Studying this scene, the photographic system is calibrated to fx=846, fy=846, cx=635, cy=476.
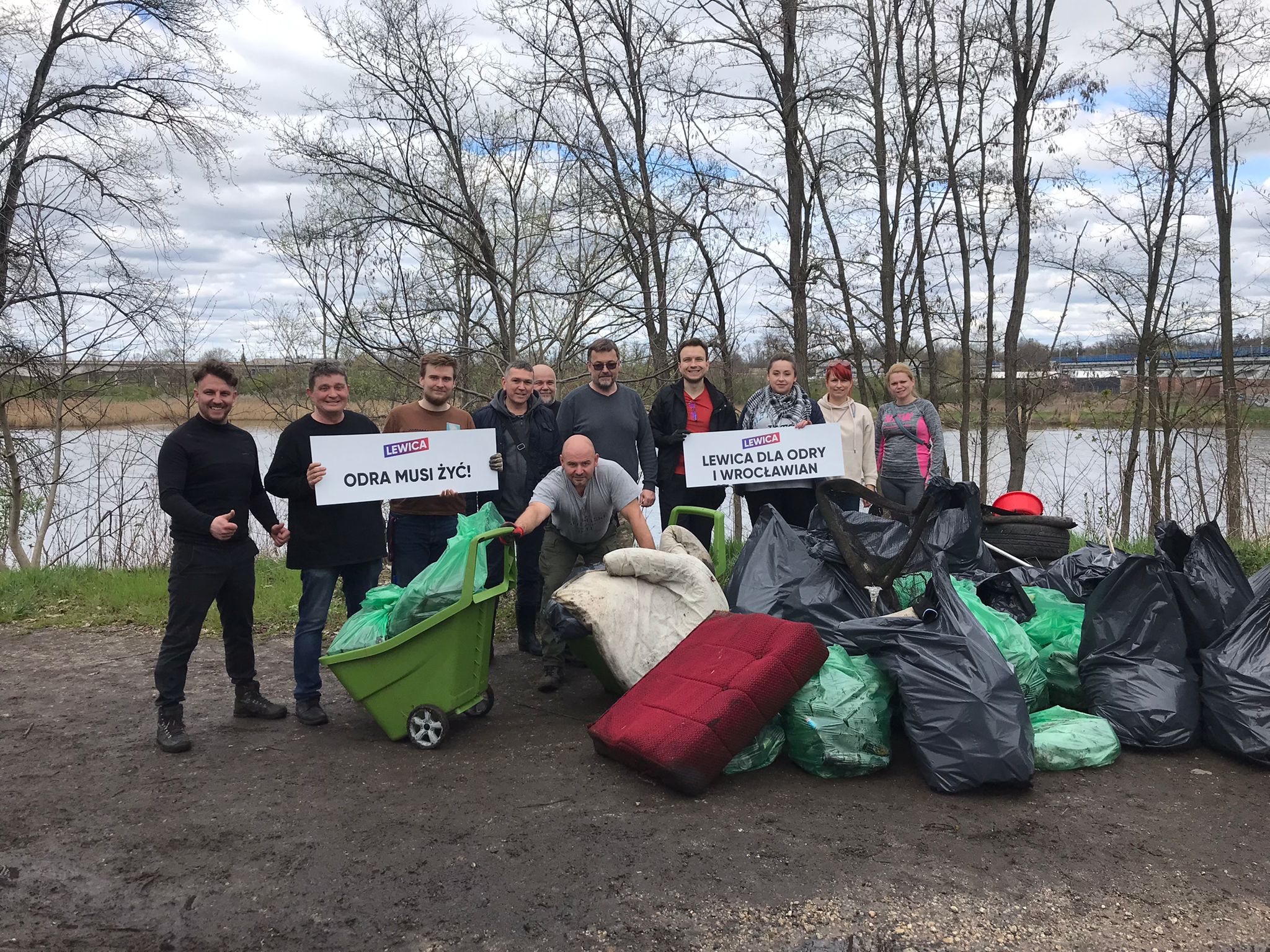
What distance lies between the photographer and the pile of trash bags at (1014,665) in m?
3.23

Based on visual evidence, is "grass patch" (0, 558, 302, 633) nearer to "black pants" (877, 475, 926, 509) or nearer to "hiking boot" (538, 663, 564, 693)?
"hiking boot" (538, 663, 564, 693)

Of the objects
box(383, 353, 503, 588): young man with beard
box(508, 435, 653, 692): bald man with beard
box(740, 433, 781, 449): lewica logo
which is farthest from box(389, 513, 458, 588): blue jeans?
box(740, 433, 781, 449): lewica logo

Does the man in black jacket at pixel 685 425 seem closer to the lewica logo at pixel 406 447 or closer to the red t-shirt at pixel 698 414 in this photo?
the red t-shirt at pixel 698 414

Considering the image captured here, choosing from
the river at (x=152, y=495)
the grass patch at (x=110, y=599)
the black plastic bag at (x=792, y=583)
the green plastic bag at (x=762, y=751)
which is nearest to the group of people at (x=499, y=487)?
the black plastic bag at (x=792, y=583)

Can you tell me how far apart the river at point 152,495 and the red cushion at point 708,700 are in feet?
18.1

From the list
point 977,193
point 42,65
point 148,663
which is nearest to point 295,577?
point 148,663

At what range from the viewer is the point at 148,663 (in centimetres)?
531

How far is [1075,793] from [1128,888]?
0.65m

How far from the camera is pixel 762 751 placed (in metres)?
3.42

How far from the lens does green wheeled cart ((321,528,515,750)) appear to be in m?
3.62

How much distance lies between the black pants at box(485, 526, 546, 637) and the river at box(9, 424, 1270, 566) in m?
3.84

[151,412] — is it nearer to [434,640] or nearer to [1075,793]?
[434,640]

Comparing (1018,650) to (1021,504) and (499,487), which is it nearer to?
(1021,504)

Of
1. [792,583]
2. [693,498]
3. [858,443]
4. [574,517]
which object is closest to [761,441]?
[693,498]
